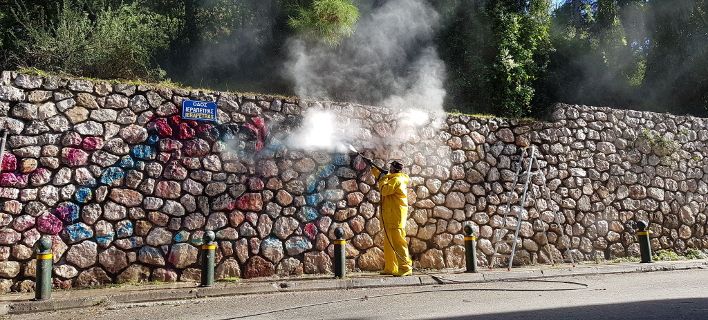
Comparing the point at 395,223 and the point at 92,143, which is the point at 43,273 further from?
the point at 395,223

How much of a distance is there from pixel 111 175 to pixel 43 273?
1.81 metres

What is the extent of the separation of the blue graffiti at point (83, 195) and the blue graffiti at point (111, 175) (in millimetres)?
234

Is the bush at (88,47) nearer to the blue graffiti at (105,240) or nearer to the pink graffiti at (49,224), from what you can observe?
the pink graffiti at (49,224)

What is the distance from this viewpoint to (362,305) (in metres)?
5.70

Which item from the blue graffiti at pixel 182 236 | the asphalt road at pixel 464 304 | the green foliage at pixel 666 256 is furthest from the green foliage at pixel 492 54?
the blue graffiti at pixel 182 236

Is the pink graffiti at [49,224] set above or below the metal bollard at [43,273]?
above

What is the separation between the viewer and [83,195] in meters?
7.36

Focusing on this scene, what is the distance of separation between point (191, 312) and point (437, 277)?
3648mm

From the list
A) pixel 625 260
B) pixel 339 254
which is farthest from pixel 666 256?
pixel 339 254

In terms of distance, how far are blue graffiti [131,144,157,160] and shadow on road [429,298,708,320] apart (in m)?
5.26

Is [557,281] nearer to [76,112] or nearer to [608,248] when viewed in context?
[608,248]

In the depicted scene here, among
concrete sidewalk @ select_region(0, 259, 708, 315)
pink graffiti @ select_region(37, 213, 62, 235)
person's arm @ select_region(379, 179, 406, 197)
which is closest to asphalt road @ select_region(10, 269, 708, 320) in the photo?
concrete sidewalk @ select_region(0, 259, 708, 315)

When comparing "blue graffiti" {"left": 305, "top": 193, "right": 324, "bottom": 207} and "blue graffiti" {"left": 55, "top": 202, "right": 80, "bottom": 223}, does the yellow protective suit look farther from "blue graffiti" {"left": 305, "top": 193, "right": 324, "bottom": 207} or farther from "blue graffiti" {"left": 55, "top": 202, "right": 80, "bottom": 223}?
"blue graffiti" {"left": 55, "top": 202, "right": 80, "bottom": 223}

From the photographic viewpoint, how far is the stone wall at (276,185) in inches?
285
